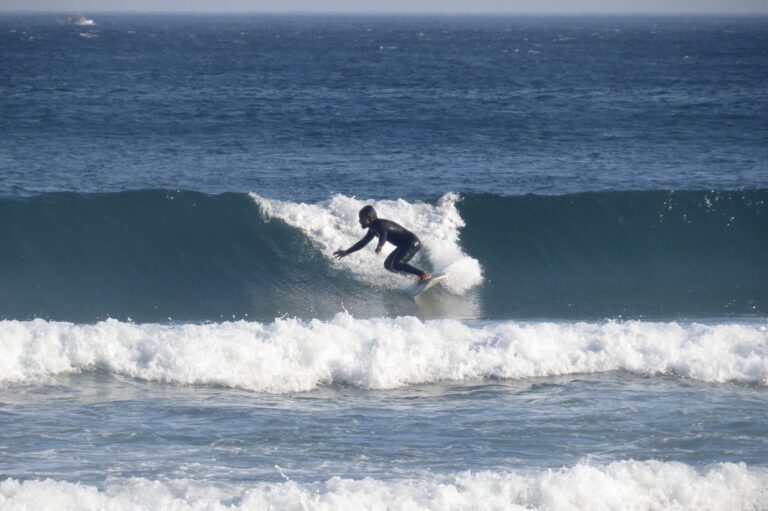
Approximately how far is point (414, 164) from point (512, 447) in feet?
57.9

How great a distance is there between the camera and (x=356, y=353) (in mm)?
12164

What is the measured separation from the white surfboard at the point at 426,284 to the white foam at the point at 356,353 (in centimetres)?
318

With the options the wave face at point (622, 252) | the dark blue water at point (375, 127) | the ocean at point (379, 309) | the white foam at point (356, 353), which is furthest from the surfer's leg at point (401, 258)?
the dark blue water at point (375, 127)

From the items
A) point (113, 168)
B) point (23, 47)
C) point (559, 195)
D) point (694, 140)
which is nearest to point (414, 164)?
point (559, 195)

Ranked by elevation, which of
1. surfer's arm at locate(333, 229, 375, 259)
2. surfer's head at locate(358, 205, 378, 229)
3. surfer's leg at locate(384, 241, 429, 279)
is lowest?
surfer's leg at locate(384, 241, 429, 279)

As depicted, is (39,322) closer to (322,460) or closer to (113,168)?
(322,460)

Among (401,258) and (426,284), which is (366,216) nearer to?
(401,258)

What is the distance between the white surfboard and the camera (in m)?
16.1

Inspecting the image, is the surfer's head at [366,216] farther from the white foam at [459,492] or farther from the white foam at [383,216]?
the white foam at [459,492]

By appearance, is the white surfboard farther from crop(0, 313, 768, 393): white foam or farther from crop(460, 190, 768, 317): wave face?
crop(0, 313, 768, 393): white foam

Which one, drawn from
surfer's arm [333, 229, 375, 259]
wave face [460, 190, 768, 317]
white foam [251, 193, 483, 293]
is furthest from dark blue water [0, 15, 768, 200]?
surfer's arm [333, 229, 375, 259]

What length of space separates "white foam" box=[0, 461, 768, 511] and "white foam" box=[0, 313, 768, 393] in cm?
307

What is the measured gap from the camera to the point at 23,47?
77.2 m

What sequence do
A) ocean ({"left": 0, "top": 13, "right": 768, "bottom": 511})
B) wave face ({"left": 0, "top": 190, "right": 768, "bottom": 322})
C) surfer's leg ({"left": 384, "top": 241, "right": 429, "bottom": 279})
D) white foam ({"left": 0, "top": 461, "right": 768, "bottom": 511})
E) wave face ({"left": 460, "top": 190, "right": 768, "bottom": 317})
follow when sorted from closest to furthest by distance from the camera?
white foam ({"left": 0, "top": 461, "right": 768, "bottom": 511}) < ocean ({"left": 0, "top": 13, "right": 768, "bottom": 511}) < surfer's leg ({"left": 384, "top": 241, "right": 429, "bottom": 279}) < wave face ({"left": 0, "top": 190, "right": 768, "bottom": 322}) < wave face ({"left": 460, "top": 190, "right": 768, "bottom": 317})
